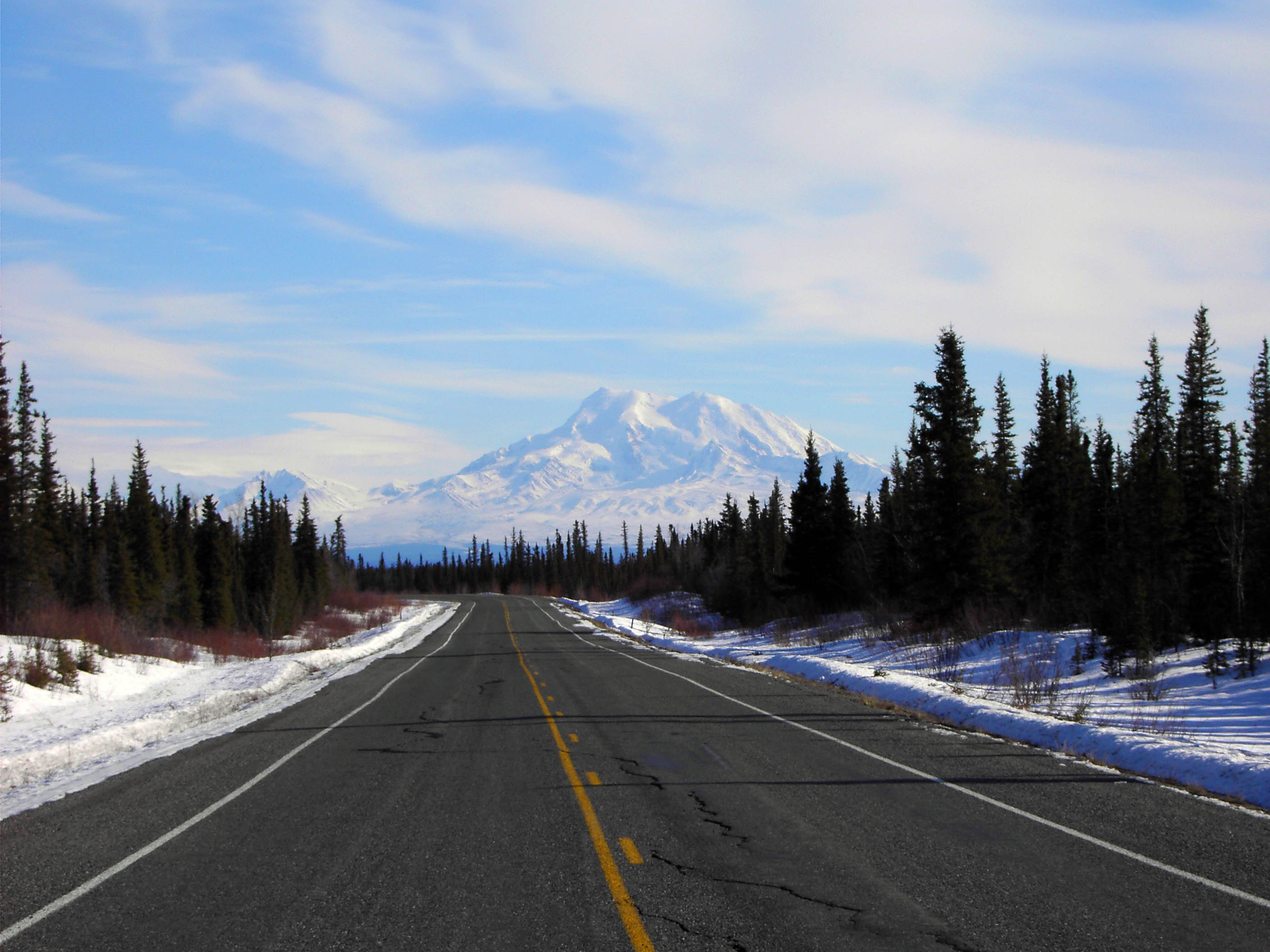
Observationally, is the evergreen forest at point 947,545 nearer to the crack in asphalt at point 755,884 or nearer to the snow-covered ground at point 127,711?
the snow-covered ground at point 127,711

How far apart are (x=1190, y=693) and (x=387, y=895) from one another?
19.3m

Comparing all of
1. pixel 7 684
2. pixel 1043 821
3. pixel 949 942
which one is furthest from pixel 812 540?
pixel 949 942

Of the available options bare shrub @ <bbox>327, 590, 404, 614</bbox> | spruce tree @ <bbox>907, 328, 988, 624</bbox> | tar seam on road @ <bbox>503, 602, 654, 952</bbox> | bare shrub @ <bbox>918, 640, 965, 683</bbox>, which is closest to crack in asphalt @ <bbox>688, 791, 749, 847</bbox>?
tar seam on road @ <bbox>503, 602, 654, 952</bbox>

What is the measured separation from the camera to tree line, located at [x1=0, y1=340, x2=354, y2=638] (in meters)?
47.9

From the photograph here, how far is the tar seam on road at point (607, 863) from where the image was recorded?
5379 millimetres

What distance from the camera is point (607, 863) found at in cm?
687

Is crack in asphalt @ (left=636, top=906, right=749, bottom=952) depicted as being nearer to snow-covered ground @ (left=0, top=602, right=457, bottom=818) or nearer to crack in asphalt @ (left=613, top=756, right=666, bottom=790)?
crack in asphalt @ (left=613, top=756, right=666, bottom=790)

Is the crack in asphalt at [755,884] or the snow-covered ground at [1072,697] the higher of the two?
the crack in asphalt at [755,884]

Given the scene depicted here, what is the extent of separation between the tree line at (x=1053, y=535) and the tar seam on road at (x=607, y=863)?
1727 cm

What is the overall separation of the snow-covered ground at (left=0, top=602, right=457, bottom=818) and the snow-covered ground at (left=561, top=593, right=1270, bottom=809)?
40.2ft

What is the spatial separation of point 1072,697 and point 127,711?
19.1m

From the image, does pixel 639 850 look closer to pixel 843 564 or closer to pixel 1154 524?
pixel 1154 524

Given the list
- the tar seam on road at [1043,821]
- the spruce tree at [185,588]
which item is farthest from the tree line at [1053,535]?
the spruce tree at [185,588]

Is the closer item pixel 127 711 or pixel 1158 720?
pixel 1158 720
